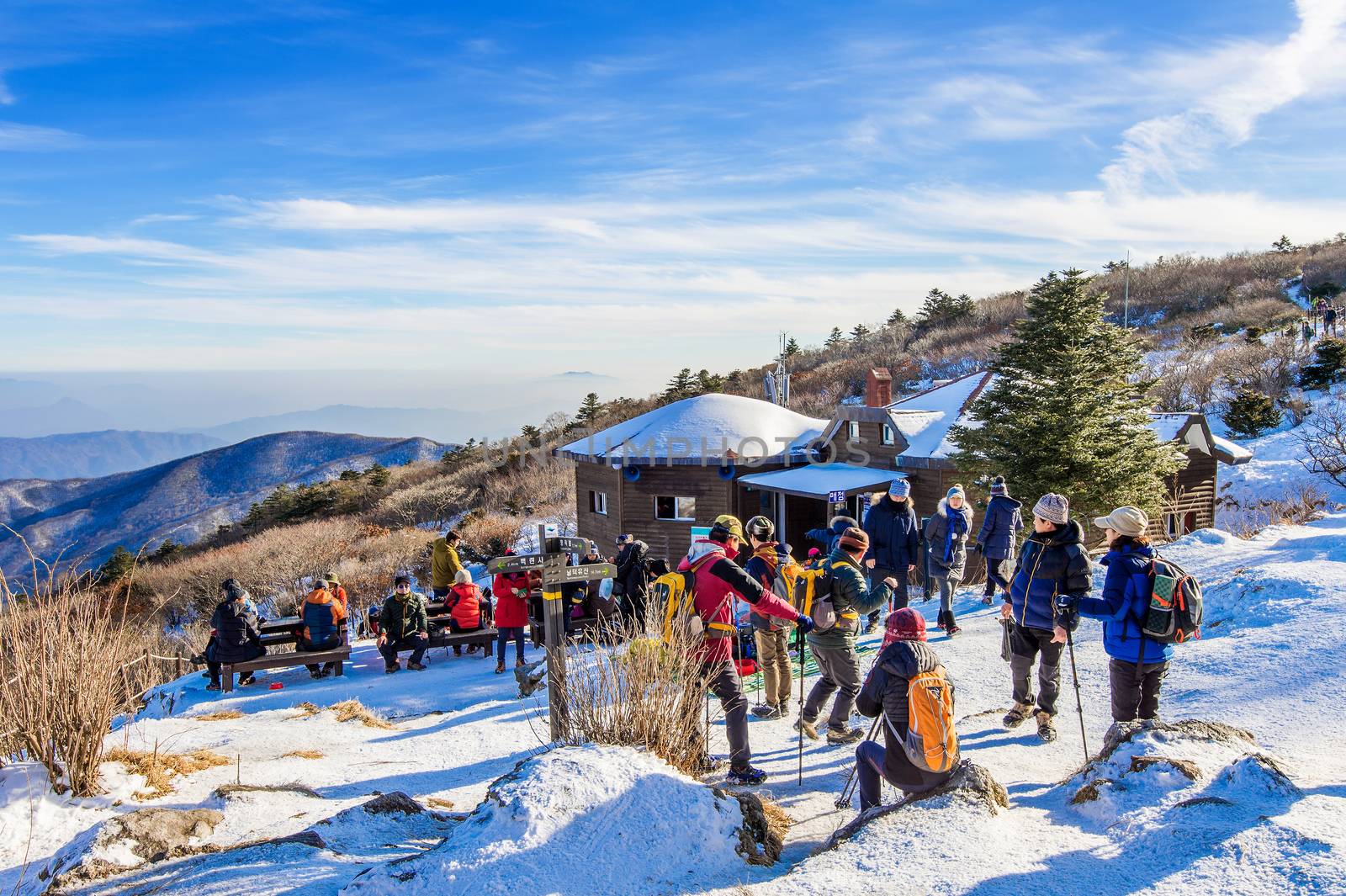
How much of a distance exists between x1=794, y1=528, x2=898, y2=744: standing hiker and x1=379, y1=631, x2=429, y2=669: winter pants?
232 inches

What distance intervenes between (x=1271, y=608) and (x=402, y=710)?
8570 mm

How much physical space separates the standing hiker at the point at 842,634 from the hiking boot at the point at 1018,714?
1163mm

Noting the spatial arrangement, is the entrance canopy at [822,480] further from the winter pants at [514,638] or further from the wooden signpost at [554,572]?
the wooden signpost at [554,572]

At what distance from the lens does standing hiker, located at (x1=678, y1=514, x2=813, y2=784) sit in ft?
17.0

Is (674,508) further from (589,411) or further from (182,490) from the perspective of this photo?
(182,490)

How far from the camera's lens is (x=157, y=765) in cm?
526

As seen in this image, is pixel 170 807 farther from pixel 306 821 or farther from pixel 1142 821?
pixel 1142 821

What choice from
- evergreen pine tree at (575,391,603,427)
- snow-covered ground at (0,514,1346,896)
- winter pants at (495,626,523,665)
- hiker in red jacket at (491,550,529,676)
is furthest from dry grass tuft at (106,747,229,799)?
evergreen pine tree at (575,391,603,427)

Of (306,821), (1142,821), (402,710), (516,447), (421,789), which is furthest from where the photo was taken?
(516,447)

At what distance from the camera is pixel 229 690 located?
31.2 ft

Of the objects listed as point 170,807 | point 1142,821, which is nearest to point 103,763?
point 170,807

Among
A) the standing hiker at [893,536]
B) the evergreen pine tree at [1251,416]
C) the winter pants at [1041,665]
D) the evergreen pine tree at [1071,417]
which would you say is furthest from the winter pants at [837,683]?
the evergreen pine tree at [1251,416]

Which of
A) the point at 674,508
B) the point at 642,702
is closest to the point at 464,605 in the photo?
the point at 642,702

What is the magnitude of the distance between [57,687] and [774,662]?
4.74 m
